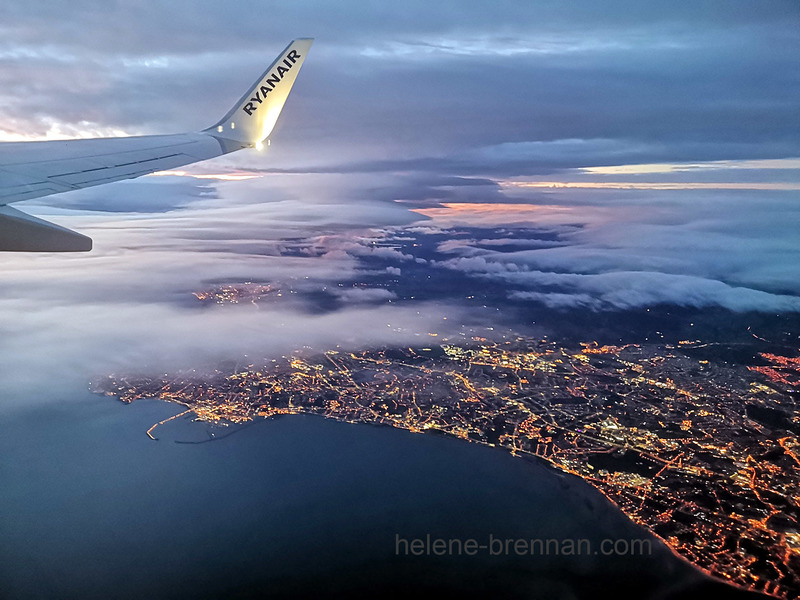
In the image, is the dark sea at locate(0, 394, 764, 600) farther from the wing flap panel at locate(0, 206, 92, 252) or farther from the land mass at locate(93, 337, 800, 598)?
the wing flap panel at locate(0, 206, 92, 252)

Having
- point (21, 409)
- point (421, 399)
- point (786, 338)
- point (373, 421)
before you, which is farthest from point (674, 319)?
point (21, 409)

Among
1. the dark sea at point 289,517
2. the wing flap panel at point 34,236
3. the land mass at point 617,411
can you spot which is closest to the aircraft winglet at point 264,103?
the wing flap panel at point 34,236

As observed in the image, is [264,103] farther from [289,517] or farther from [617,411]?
[617,411]

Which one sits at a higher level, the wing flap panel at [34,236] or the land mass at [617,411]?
the wing flap panel at [34,236]

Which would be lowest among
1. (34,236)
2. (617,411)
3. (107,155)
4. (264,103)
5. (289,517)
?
(289,517)

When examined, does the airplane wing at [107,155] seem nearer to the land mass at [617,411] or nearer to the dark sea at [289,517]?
the dark sea at [289,517]

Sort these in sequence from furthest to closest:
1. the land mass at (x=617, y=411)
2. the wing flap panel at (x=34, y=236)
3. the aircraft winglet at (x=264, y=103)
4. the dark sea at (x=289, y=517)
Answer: the land mass at (x=617, y=411) → the dark sea at (x=289, y=517) → the aircraft winglet at (x=264, y=103) → the wing flap panel at (x=34, y=236)

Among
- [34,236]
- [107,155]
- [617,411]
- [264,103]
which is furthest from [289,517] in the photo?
[617,411]

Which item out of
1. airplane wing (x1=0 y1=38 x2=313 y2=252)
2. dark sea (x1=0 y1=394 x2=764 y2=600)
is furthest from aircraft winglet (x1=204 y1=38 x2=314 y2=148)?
A: dark sea (x1=0 y1=394 x2=764 y2=600)
